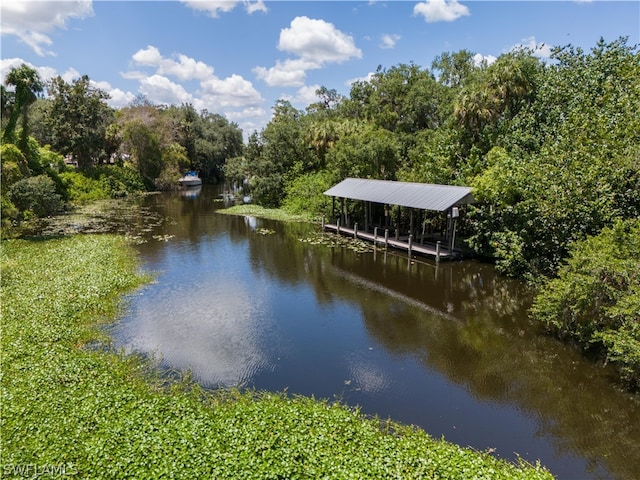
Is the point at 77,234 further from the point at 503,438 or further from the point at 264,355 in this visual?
the point at 503,438

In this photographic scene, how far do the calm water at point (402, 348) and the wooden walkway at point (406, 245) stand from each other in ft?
2.78

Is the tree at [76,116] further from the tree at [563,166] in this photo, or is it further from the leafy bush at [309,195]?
the tree at [563,166]

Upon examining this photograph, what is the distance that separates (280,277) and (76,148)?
36580 mm

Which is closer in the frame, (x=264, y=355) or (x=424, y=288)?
(x=264, y=355)

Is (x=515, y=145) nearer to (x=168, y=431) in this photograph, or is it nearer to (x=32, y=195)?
(x=168, y=431)

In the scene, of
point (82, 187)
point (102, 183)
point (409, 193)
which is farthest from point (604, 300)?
point (102, 183)

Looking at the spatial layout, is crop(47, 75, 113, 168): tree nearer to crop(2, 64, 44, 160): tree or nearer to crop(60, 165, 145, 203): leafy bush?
crop(60, 165, 145, 203): leafy bush

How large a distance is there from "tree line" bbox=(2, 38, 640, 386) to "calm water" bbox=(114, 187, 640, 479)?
1503 millimetres

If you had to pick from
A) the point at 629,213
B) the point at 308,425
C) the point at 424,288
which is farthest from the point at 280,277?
the point at 629,213

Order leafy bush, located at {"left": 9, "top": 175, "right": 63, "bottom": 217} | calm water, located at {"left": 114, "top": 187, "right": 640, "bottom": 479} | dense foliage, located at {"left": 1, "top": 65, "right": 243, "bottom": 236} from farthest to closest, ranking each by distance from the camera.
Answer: dense foliage, located at {"left": 1, "top": 65, "right": 243, "bottom": 236}, leafy bush, located at {"left": 9, "top": 175, "right": 63, "bottom": 217}, calm water, located at {"left": 114, "top": 187, "right": 640, "bottom": 479}

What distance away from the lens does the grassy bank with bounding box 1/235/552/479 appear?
22.0 feet

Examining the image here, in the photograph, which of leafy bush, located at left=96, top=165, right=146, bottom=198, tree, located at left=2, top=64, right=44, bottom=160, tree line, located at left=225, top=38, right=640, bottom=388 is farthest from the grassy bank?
leafy bush, located at left=96, top=165, right=146, bottom=198

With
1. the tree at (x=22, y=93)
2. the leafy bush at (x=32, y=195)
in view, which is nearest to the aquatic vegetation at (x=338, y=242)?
the leafy bush at (x=32, y=195)

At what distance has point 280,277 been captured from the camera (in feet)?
61.7
